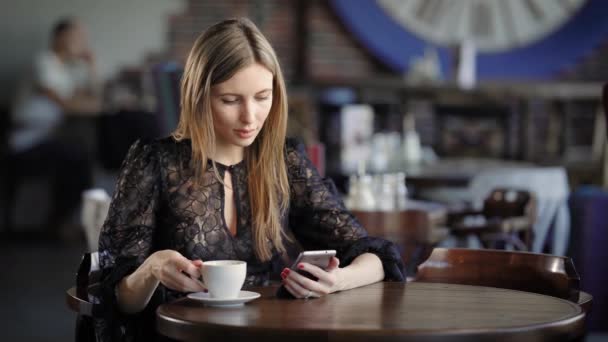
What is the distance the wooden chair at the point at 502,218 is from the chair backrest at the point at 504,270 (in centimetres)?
165

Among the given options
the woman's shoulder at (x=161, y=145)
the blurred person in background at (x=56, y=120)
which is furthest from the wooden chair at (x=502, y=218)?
the blurred person in background at (x=56, y=120)

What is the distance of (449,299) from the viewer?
72.4 inches

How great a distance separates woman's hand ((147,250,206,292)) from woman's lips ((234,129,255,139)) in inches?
12.2

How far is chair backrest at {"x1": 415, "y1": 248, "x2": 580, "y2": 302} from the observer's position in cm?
211

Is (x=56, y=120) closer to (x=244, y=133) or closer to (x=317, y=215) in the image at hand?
(x=317, y=215)

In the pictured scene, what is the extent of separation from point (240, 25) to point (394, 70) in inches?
226

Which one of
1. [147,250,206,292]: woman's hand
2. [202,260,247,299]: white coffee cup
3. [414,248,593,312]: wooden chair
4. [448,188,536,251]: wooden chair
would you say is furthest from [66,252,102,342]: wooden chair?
[448,188,536,251]: wooden chair

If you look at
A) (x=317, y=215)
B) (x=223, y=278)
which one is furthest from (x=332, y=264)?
(x=317, y=215)

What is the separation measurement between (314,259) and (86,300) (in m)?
0.45

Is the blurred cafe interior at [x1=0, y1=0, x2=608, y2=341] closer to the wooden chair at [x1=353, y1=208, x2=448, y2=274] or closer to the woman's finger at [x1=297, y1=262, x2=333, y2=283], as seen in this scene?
the wooden chair at [x1=353, y1=208, x2=448, y2=274]

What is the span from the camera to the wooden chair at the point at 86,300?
1.95 meters

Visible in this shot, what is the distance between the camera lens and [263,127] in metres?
2.18

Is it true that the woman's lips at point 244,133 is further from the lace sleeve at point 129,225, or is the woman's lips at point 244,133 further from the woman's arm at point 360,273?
the woman's arm at point 360,273

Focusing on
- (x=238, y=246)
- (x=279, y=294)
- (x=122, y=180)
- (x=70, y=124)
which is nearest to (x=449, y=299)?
(x=279, y=294)
